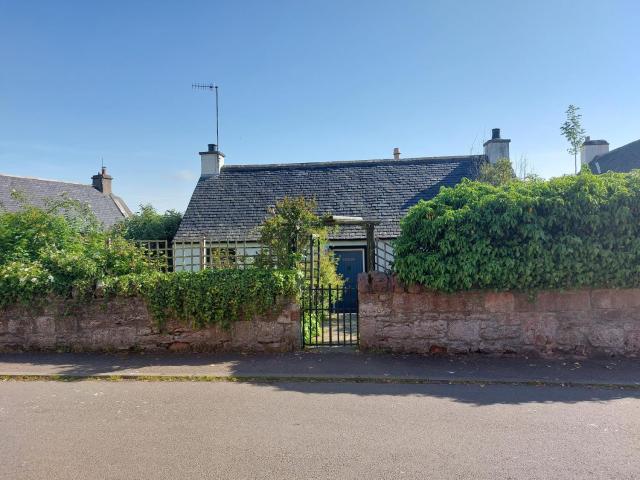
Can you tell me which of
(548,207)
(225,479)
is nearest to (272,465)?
(225,479)

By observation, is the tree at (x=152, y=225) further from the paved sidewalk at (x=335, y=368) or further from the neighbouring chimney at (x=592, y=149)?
the neighbouring chimney at (x=592, y=149)

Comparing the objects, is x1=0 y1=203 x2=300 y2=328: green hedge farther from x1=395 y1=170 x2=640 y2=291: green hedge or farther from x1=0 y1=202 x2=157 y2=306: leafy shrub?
x1=395 y1=170 x2=640 y2=291: green hedge

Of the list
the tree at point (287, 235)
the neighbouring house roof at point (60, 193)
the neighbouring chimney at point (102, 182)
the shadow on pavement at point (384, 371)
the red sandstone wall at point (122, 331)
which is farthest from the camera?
the neighbouring chimney at point (102, 182)

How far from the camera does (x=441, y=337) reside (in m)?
7.13

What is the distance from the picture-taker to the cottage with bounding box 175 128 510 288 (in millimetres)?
14633

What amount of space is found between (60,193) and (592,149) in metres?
28.6

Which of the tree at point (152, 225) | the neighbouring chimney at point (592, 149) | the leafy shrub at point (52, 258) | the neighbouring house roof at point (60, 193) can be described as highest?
the neighbouring chimney at point (592, 149)

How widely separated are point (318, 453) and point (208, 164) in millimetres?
15709

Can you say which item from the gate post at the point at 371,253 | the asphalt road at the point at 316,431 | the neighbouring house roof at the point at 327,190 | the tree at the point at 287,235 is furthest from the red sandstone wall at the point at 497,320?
the neighbouring house roof at the point at 327,190

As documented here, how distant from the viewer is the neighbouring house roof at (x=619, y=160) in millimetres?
17875

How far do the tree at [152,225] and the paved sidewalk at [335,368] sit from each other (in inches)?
463

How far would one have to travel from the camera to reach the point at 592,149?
857 inches

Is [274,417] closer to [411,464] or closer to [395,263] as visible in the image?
[411,464]

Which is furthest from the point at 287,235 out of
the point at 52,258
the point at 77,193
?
the point at 77,193
